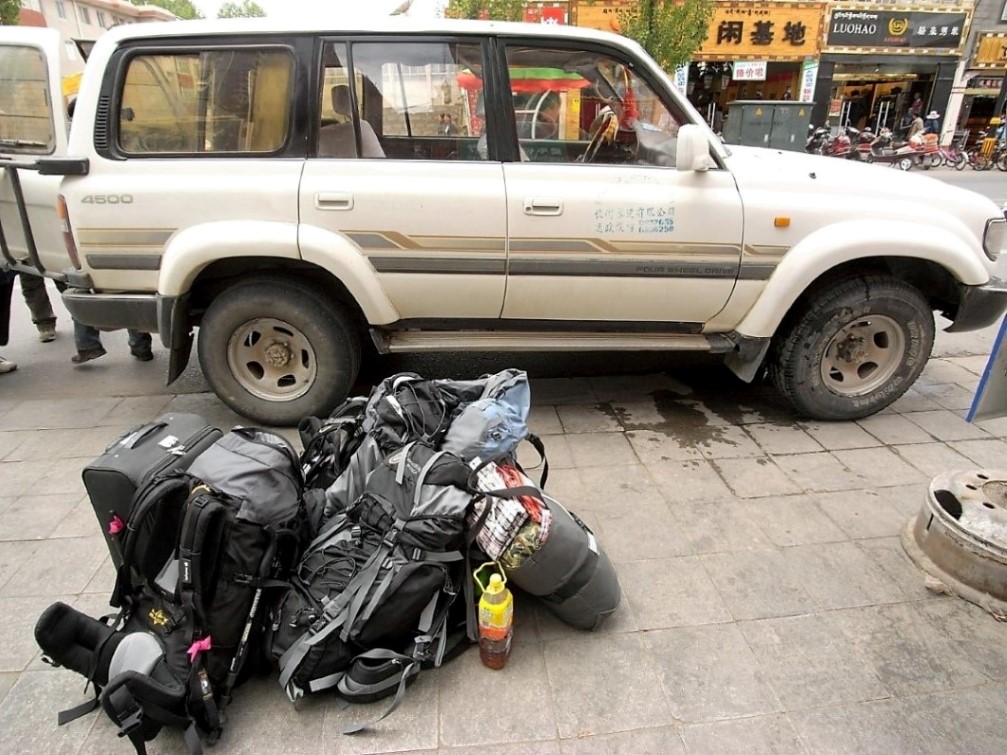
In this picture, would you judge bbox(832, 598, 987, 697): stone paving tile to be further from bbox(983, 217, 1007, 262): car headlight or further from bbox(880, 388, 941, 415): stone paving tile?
bbox(983, 217, 1007, 262): car headlight

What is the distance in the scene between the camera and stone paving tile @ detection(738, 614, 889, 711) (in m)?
2.07

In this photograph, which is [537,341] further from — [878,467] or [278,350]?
[878,467]

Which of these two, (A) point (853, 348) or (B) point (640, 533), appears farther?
(A) point (853, 348)

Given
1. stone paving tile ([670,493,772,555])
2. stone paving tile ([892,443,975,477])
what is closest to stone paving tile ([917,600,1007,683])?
stone paving tile ([670,493,772,555])

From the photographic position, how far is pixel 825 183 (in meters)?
3.42

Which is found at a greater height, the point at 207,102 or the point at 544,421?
the point at 207,102

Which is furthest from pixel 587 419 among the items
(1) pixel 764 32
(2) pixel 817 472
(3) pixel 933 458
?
(1) pixel 764 32

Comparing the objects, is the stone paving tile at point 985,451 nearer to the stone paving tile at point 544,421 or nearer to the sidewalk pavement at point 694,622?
the sidewalk pavement at point 694,622

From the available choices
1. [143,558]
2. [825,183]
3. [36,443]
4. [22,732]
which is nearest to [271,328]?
[36,443]

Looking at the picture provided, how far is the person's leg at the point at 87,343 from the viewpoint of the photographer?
186 inches

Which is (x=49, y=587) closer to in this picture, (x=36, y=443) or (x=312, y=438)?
(x=312, y=438)

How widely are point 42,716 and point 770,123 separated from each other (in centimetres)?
1628

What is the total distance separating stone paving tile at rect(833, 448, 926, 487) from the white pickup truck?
1.46ft

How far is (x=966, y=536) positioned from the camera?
246cm
